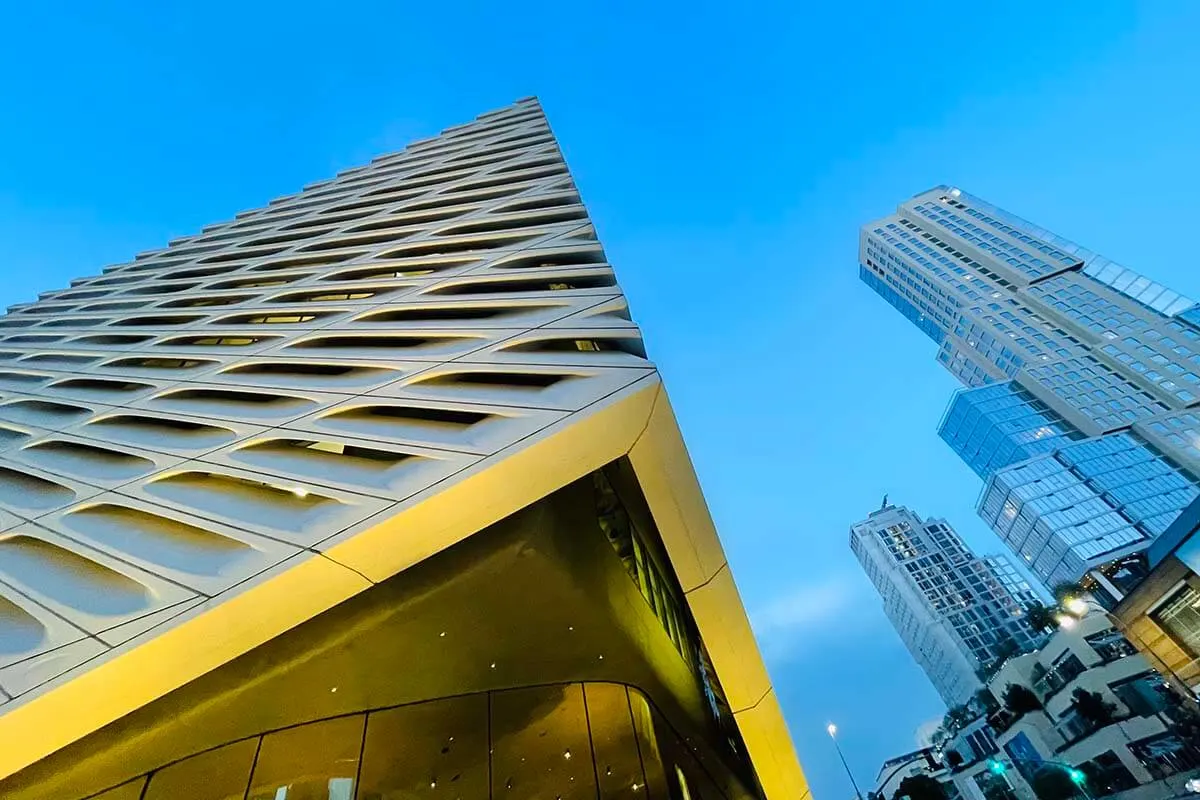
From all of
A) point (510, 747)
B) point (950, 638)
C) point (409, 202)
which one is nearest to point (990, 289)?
point (950, 638)

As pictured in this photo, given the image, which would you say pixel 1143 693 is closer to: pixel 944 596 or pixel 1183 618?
pixel 1183 618

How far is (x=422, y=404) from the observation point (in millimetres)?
7121

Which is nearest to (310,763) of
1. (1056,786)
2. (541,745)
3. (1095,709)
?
(541,745)

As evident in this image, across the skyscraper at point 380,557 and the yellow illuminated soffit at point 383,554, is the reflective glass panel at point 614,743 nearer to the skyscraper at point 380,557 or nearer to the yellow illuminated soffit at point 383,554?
the skyscraper at point 380,557

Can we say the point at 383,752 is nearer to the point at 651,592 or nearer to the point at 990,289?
the point at 651,592

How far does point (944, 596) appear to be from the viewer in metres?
99.5

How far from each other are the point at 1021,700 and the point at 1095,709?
9730mm

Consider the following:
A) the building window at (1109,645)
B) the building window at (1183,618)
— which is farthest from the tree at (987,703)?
the building window at (1183,618)

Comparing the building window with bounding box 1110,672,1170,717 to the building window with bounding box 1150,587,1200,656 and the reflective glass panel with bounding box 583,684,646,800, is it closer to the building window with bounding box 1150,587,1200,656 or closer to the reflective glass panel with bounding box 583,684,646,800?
the building window with bounding box 1150,587,1200,656

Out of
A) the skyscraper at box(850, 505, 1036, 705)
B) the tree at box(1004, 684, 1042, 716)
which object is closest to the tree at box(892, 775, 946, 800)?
the tree at box(1004, 684, 1042, 716)

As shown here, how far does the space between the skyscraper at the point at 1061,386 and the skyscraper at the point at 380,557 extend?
63.6 meters

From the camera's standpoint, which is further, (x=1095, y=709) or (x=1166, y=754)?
(x=1095, y=709)

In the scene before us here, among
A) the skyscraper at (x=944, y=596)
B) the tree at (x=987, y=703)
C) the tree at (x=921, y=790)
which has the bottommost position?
the tree at (x=921, y=790)

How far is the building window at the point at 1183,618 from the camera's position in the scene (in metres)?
27.2
